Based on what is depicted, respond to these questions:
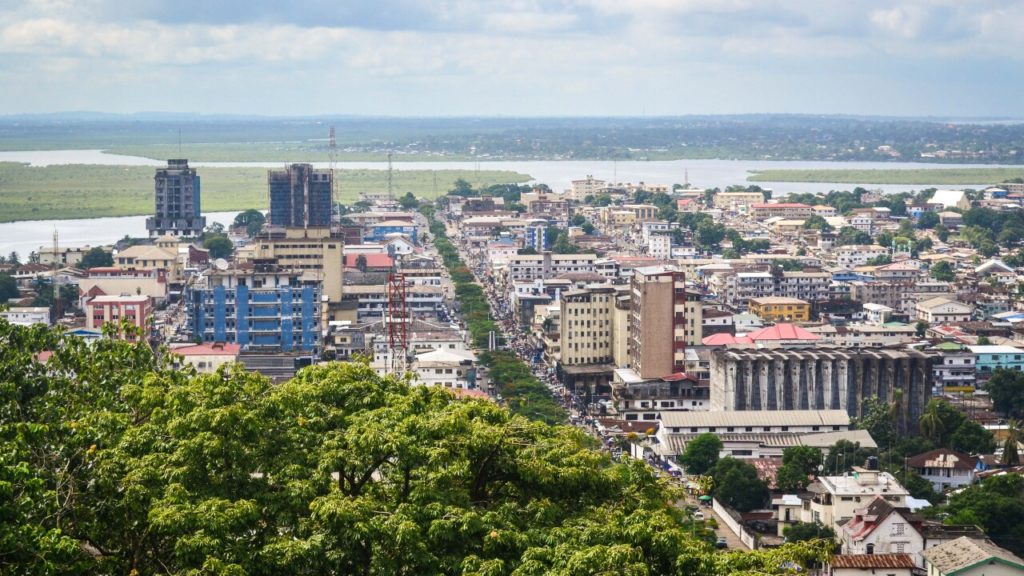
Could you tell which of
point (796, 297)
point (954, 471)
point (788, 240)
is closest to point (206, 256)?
point (796, 297)

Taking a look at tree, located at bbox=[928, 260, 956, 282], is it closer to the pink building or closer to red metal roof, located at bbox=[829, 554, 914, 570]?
the pink building

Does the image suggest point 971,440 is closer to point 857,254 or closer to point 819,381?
point 819,381

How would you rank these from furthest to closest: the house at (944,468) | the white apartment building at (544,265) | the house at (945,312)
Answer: the white apartment building at (544,265) < the house at (945,312) < the house at (944,468)

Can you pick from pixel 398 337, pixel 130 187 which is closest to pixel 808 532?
pixel 398 337

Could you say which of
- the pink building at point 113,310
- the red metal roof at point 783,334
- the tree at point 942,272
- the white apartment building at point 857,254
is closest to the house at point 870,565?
the red metal roof at point 783,334

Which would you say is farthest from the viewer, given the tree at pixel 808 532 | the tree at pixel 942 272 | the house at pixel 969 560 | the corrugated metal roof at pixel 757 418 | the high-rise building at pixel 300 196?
the high-rise building at pixel 300 196

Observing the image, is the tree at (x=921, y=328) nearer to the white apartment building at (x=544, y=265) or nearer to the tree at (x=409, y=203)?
the white apartment building at (x=544, y=265)
